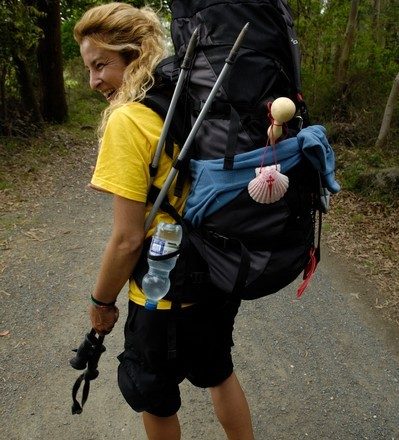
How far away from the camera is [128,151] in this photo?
4.45 ft

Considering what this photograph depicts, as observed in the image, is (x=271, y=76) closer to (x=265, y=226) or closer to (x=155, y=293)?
(x=265, y=226)

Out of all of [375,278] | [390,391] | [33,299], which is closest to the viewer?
[390,391]

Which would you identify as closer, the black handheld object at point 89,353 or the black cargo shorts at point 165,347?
the black cargo shorts at point 165,347

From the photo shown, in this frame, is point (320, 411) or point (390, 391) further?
point (390, 391)

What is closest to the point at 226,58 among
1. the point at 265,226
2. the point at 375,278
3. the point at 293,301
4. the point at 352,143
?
the point at 265,226

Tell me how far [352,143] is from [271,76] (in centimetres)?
845

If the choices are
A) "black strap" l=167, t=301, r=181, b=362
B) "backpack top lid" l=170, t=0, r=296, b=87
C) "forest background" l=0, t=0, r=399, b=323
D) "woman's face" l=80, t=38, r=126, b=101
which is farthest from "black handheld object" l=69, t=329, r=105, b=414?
"forest background" l=0, t=0, r=399, b=323

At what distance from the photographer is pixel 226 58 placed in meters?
1.34

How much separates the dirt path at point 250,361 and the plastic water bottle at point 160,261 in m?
1.37

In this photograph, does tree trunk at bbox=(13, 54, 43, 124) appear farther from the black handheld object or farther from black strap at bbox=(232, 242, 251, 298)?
black strap at bbox=(232, 242, 251, 298)

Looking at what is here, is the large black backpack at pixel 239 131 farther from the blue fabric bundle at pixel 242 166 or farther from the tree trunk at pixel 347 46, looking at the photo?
the tree trunk at pixel 347 46

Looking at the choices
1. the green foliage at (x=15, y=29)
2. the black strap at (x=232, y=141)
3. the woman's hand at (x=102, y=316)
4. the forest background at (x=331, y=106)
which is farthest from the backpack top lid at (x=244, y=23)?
the green foliage at (x=15, y=29)

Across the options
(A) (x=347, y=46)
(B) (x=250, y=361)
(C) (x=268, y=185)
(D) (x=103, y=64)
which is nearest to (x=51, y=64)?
(A) (x=347, y=46)

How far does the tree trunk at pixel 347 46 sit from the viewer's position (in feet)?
32.5
